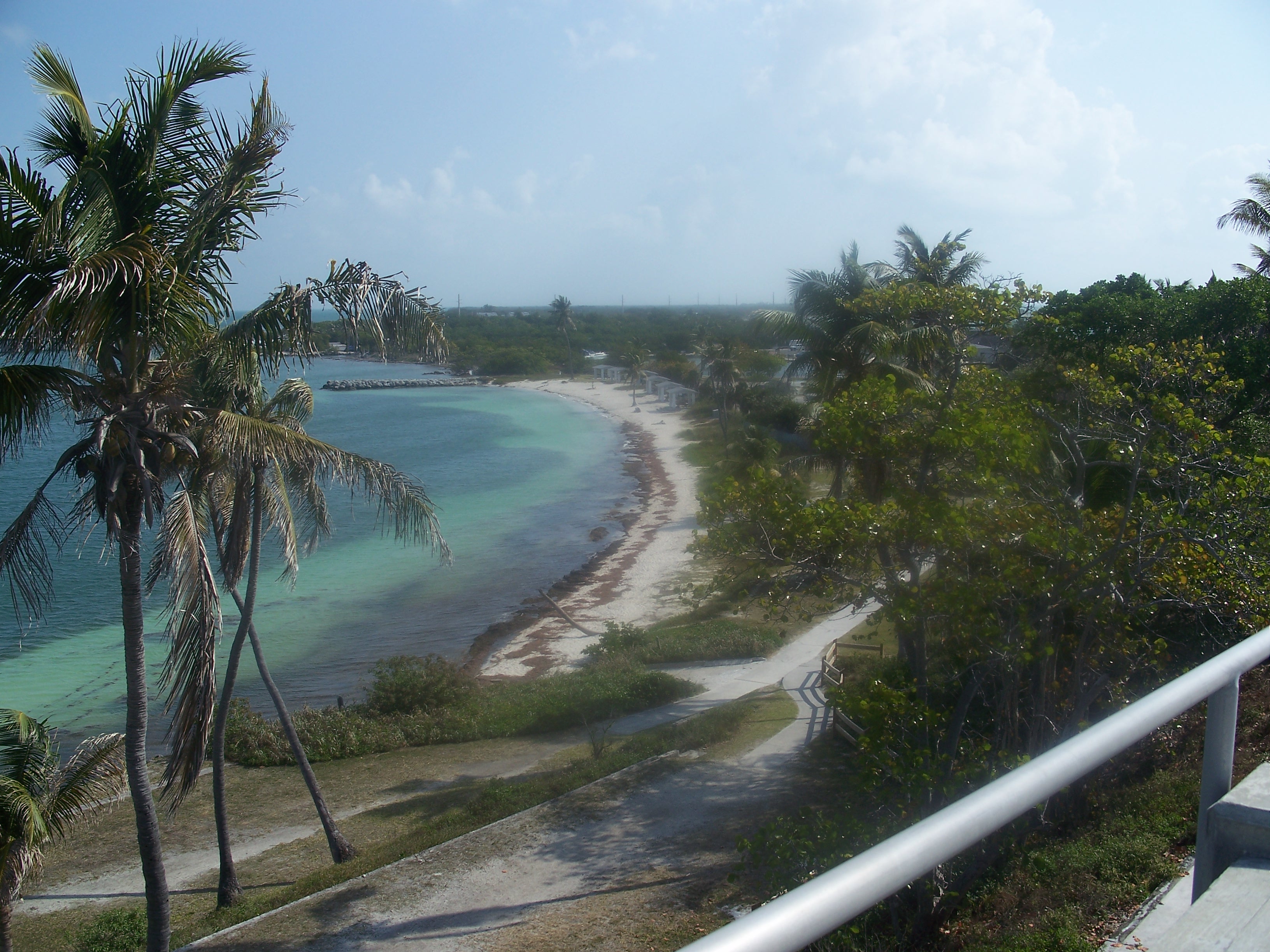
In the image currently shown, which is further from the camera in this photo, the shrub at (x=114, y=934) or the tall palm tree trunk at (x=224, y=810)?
the tall palm tree trunk at (x=224, y=810)

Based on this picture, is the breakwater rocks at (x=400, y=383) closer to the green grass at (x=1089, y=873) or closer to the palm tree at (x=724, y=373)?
the palm tree at (x=724, y=373)

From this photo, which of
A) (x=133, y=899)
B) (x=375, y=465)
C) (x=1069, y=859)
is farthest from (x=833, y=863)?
(x=133, y=899)

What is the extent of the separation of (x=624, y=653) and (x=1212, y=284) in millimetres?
14935

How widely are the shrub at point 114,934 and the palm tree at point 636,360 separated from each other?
7992 cm

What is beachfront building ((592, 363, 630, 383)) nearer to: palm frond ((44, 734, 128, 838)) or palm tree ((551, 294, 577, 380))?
palm tree ((551, 294, 577, 380))

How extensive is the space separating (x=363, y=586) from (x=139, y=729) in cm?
2578

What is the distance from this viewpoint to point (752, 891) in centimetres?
946

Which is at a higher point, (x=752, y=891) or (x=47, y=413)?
(x=47, y=413)

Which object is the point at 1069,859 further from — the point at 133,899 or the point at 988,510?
the point at 133,899

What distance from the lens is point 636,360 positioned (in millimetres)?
93500

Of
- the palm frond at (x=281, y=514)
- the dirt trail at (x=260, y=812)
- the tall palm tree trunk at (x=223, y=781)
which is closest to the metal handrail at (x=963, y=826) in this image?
the palm frond at (x=281, y=514)

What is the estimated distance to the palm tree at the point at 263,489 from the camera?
8406mm

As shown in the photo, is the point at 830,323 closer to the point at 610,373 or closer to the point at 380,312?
the point at 380,312

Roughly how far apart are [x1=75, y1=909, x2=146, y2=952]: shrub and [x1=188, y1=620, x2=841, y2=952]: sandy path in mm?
1725
